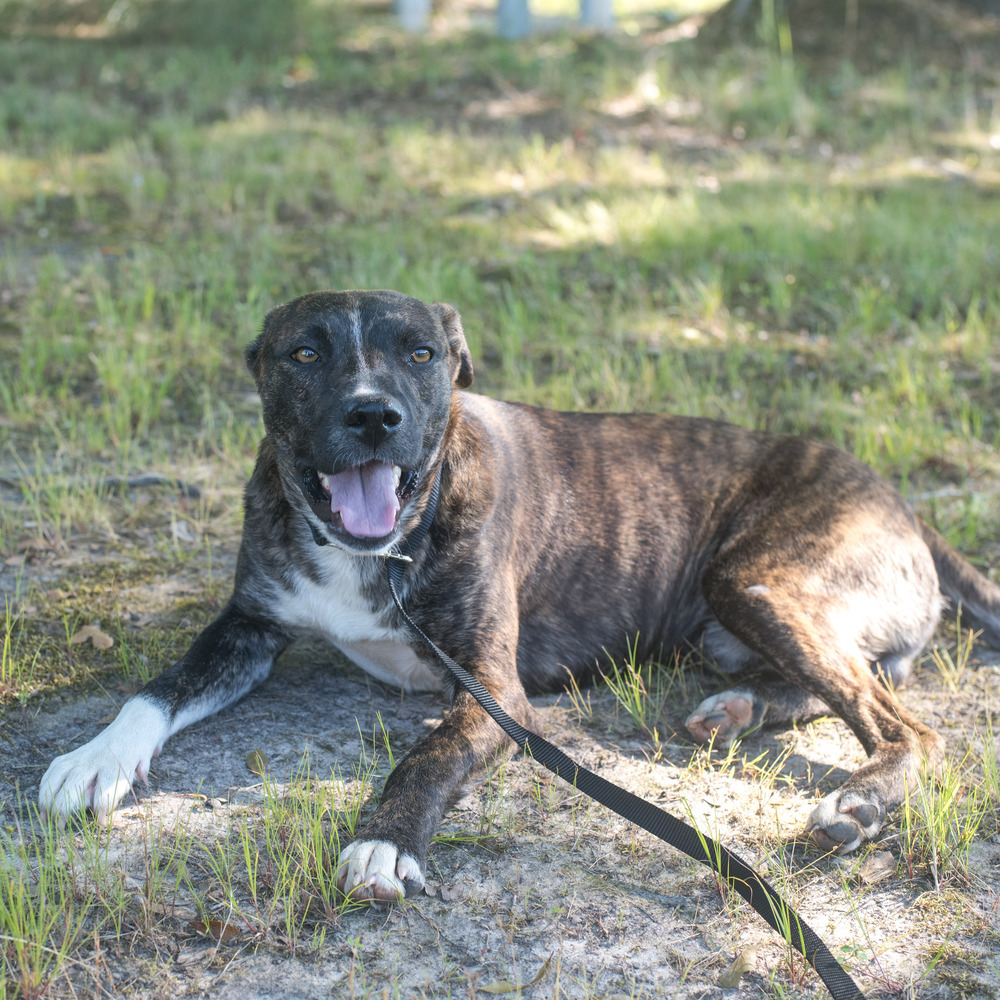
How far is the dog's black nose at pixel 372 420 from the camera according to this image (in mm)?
3494

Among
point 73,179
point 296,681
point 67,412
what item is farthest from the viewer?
point 73,179

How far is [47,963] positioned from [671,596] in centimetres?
272

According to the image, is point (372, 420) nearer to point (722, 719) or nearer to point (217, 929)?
point (217, 929)

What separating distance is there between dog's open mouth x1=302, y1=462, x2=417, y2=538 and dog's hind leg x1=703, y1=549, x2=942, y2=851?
145cm

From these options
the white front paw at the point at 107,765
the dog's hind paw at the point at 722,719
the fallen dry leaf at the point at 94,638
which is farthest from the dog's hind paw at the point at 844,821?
the fallen dry leaf at the point at 94,638

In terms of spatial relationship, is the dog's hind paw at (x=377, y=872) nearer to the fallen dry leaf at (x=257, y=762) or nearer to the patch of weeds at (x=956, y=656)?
the fallen dry leaf at (x=257, y=762)

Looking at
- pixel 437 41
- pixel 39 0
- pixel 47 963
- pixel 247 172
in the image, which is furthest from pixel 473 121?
pixel 47 963

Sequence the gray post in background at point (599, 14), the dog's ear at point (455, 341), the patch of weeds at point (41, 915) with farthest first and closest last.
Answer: the gray post in background at point (599, 14) < the dog's ear at point (455, 341) < the patch of weeds at point (41, 915)

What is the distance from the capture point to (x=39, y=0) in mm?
16609

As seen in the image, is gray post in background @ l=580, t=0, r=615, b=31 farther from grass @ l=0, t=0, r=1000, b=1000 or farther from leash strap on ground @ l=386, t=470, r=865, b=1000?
leash strap on ground @ l=386, t=470, r=865, b=1000

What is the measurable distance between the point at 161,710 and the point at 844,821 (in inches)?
88.7

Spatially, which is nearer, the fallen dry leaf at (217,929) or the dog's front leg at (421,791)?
the fallen dry leaf at (217,929)

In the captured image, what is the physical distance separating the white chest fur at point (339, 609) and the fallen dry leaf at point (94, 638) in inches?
31.0

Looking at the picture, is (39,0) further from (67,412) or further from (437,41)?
(67,412)
